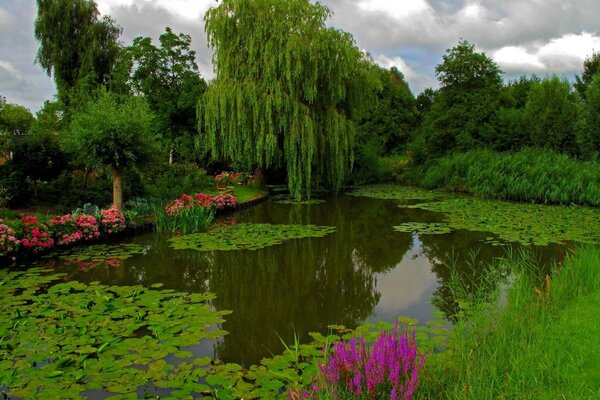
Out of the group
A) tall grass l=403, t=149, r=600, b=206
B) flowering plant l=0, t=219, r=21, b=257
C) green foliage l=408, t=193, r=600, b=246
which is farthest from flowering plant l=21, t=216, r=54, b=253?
tall grass l=403, t=149, r=600, b=206

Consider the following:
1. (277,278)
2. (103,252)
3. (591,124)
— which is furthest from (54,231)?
(591,124)

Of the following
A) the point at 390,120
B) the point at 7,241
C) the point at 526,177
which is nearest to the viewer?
the point at 7,241

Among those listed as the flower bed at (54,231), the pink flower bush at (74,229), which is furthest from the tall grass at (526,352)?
the pink flower bush at (74,229)

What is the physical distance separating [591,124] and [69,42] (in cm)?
2700

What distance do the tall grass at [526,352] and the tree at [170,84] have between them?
17940mm

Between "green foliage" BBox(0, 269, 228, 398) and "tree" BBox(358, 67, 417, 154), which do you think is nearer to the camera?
"green foliage" BBox(0, 269, 228, 398)

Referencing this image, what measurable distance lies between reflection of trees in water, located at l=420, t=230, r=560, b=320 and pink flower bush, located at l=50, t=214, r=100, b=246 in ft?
21.7

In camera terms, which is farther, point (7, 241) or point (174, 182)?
point (174, 182)

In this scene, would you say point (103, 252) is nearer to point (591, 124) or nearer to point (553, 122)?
point (591, 124)

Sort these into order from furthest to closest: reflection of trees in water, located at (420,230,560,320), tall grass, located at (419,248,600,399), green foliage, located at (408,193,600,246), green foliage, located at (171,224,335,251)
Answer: green foliage, located at (408,193,600,246)
green foliage, located at (171,224,335,251)
reflection of trees in water, located at (420,230,560,320)
tall grass, located at (419,248,600,399)

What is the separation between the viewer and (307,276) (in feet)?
23.7

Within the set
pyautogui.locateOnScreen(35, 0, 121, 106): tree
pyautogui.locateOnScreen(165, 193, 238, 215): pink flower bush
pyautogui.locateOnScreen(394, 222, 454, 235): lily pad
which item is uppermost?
pyautogui.locateOnScreen(35, 0, 121, 106): tree

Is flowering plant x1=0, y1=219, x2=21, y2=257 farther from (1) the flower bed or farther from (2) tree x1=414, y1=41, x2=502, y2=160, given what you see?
(2) tree x1=414, y1=41, x2=502, y2=160

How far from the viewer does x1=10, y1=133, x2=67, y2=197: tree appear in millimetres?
11422
